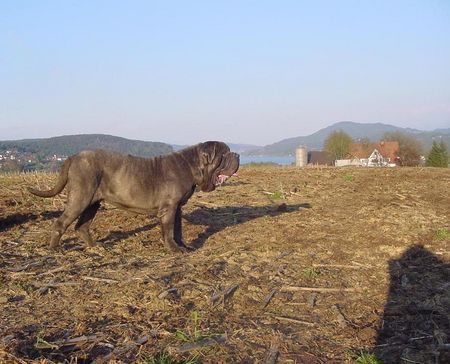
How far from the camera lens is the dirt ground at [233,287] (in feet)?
12.1

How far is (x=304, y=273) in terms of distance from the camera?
5.80m

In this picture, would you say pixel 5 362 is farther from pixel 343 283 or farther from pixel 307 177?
pixel 307 177

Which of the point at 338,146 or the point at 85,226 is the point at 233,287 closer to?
the point at 85,226

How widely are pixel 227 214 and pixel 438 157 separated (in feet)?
169

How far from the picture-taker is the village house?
65.2 m

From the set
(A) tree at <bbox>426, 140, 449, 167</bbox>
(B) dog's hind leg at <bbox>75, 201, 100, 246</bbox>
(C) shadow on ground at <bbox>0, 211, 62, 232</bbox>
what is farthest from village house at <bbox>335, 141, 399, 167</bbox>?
(B) dog's hind leg at <bbox>75, 201, 100, 246</bbox>

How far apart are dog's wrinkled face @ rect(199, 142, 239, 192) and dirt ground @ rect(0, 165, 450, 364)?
0.99m

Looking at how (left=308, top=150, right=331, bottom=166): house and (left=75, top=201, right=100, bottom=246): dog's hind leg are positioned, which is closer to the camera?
(left=75, top=201, right=100, bottom=246): dog's hind leg

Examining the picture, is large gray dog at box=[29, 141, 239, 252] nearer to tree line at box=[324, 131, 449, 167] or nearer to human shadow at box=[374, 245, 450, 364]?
human shadow at box=[374, 245, 450, 364]

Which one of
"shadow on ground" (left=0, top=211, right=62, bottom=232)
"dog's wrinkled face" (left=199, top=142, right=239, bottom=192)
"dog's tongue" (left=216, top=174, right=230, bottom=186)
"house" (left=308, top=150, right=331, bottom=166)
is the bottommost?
"house" (left=308, top=150, right=331, bottom=166)

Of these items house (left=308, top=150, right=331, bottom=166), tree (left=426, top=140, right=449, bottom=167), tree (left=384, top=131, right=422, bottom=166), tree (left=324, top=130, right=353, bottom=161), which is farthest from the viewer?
tree (left=324, top=130, right=353, bottom=161)

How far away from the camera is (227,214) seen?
973 centimetres

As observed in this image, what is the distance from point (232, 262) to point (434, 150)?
185ft

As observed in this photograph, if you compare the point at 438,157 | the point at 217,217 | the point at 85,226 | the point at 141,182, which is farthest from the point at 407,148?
the point at 85,226
